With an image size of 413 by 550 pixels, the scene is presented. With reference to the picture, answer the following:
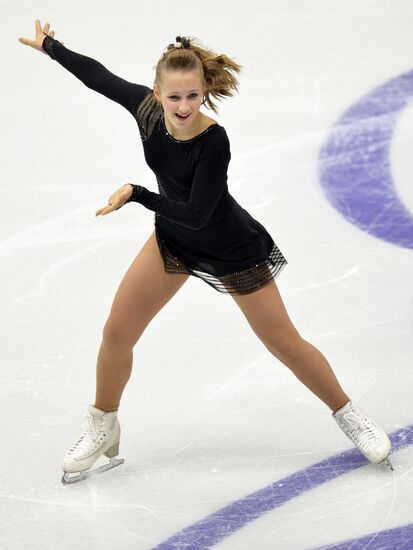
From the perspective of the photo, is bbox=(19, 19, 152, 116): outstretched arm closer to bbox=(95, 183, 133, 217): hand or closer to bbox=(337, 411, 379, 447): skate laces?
bbox=(95, 183, 133, 217): hand

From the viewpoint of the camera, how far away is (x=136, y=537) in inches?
139

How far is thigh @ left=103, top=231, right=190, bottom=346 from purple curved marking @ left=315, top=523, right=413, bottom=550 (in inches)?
36.5

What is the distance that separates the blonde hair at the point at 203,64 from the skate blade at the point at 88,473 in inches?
51.3

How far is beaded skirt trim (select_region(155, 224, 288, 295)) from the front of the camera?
3625 mm

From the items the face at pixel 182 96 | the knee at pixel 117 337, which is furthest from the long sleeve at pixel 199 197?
the knee at pixel 117 337

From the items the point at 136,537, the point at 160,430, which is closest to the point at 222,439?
the point at 160,430

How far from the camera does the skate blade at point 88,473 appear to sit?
12.6 ft

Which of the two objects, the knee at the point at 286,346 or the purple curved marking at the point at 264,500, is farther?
the knee at the point at 286,346

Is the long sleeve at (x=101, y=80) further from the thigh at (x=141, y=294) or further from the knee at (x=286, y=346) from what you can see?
the knee at (x=286, y=346)

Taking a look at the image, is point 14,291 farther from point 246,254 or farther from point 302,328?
point 246,254

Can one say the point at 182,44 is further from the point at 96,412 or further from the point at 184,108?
the point at 96,412

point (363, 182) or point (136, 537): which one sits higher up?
point (363, 182)

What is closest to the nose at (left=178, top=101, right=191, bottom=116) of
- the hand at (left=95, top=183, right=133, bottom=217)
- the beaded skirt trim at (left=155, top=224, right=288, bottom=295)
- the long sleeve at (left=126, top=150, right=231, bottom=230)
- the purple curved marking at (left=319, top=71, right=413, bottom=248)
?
the long sleeve at (left=126, top=150, right=231, bottom=230)

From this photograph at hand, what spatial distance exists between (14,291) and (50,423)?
3.19ft
